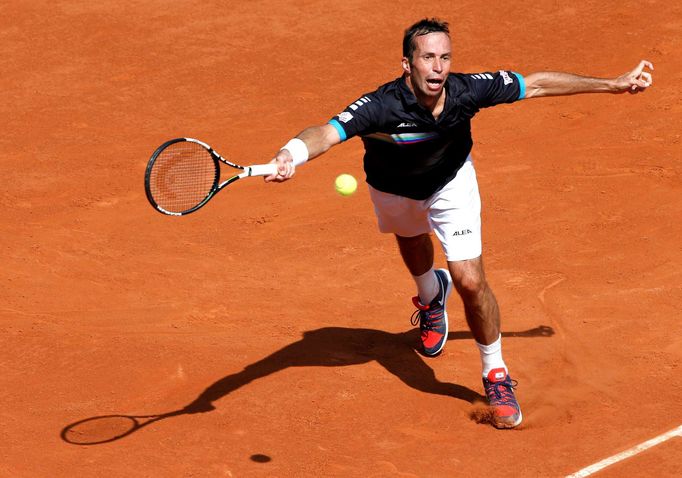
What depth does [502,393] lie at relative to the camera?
785 centimetres

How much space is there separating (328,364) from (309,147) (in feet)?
7.48

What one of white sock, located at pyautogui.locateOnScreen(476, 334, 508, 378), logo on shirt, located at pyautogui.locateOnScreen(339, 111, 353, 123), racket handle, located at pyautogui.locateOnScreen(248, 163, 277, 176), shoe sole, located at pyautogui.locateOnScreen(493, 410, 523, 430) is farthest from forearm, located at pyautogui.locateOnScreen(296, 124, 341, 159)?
shoe sole, located at pyautogui.locateOnScreen(493, 410, 523, 430)

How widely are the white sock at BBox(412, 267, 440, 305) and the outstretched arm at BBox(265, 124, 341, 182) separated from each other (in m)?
2.05

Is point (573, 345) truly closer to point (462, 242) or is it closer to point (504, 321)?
point (504, 321)

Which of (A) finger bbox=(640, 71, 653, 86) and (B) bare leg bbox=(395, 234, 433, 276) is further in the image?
(B) bare leg bbox=(395, 234, 433, 276)

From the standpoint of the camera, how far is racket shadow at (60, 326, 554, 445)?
7.75 metres

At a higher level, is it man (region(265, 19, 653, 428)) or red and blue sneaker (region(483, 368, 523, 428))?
man (region(265, 19, 653, 428))

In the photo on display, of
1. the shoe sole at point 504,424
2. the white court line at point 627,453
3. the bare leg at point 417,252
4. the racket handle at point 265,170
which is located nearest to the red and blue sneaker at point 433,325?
the bare leg at point 417,252

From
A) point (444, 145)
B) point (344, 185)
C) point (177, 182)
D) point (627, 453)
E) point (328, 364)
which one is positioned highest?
point (444, 145)

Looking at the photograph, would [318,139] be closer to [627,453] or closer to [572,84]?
[572,84]

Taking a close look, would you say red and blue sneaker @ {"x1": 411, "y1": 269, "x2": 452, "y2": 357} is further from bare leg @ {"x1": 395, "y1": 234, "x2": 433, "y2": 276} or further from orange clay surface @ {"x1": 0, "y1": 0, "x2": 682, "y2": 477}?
bare leg @ {"x1": 395, "y1": 234, "x2": 433, "y2": 276}

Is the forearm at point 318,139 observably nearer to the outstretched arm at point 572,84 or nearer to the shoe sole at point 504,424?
the outstretched arm at point 572,84

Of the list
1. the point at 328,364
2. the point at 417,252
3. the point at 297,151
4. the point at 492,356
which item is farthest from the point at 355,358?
the point at 297,151

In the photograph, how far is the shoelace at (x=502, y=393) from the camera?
7.82 meters
